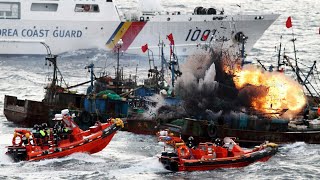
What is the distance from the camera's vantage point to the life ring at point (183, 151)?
60.3 meters

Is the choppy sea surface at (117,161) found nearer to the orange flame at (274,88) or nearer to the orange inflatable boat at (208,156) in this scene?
the orange inflatable boat at (208,156)

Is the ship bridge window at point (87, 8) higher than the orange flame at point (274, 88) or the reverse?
higher

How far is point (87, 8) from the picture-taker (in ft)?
361

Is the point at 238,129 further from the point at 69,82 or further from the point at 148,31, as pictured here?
the point at 148,31

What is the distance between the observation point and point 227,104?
7012 cm

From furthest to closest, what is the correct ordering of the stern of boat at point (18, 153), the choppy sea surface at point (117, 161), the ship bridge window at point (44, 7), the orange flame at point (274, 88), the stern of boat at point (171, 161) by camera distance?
the ship bridge window at point (44, 7) < the orange flame at point (274, 88) < the stern of boat at point (18, 153) < the choppy sea surface at point (117, 161) < the stern of boat at point (171, 161)

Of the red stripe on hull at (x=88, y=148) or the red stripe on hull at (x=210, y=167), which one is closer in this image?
the red stripe on hull at (x=210, y=167)

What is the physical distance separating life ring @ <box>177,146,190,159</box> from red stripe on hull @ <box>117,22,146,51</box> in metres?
49.1

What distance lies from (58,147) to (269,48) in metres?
64.9

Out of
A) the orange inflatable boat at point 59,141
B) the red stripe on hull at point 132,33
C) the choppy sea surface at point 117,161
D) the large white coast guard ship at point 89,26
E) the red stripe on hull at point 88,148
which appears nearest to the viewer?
the choppy sea surface at point 117,161

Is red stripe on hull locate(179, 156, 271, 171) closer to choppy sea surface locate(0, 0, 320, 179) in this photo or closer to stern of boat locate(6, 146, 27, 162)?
choppy sea surface locate(0, 0, 320, 179)

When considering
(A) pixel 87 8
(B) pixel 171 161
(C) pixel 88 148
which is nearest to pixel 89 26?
(A) pixel 87 8

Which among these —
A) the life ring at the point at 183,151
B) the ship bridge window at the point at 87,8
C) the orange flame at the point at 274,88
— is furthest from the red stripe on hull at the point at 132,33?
the life ring at the point at 183,151

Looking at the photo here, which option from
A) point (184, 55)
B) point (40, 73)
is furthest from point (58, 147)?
point (184, 55)
